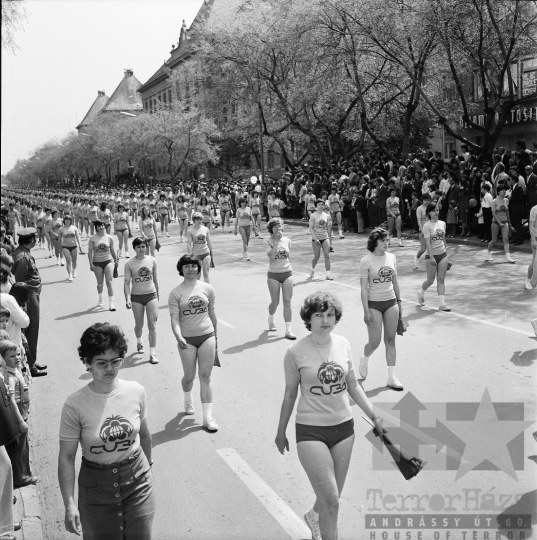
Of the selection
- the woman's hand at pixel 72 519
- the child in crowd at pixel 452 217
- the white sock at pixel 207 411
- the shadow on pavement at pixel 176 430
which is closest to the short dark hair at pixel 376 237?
the white sock at pixel 207 411

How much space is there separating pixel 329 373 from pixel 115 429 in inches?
56.6

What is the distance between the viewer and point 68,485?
3.98m

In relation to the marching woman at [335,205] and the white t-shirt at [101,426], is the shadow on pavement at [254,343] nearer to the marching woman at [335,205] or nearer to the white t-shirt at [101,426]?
the white t-shirt at [101,426]

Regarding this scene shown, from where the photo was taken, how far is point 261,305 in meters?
14.1

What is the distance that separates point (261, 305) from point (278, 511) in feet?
28.6

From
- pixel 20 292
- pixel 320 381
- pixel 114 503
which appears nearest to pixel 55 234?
pixel 20 292

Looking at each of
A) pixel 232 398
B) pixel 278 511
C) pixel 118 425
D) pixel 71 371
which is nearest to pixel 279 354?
pixel 232 398

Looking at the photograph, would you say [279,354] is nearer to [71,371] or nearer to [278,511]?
[71,371]

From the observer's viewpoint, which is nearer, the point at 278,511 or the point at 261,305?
the point at 278,511

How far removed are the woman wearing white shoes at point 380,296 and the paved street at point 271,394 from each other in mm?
504

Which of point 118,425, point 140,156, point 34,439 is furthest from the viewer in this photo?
point 140,156

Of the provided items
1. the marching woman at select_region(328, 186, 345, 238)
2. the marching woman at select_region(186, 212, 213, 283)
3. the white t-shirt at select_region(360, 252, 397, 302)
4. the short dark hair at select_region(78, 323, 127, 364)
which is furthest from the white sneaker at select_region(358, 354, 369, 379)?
the marching woman at select_region(328, 186, 345, 238)

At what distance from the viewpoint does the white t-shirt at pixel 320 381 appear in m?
4.71

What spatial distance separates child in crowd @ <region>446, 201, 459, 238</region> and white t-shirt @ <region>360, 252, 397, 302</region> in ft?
45.1
